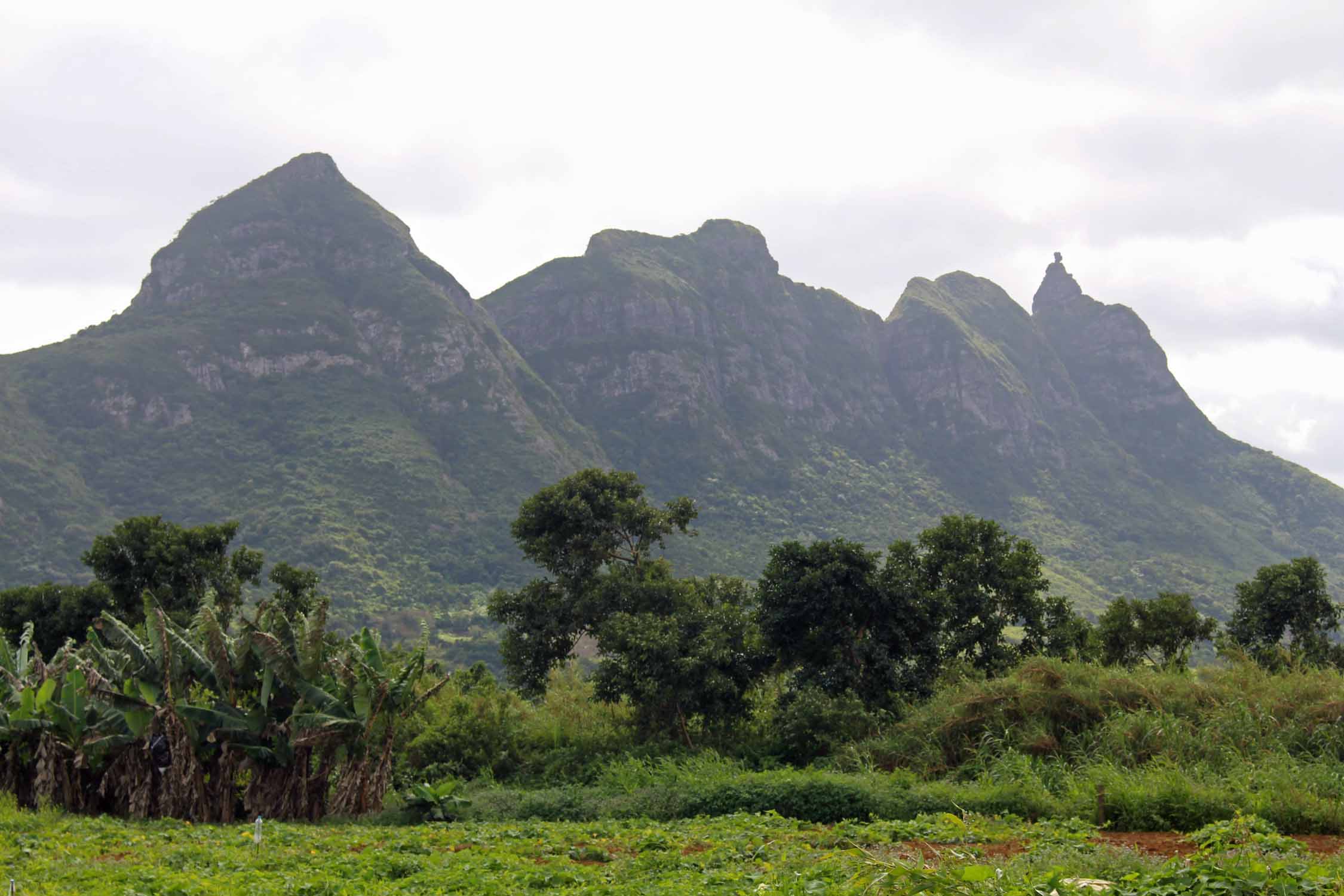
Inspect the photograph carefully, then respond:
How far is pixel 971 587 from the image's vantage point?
82.0 feet

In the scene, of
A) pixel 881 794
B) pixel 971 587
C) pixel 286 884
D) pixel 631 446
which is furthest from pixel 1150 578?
pixel 286 884

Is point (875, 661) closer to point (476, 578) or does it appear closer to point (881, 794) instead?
point (881, 794)

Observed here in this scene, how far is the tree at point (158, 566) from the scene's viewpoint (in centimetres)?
2997

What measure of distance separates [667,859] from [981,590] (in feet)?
53.7

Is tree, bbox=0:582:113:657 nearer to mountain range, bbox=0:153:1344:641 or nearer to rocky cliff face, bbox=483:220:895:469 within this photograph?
mountain range, bbox=0:153:1344:641

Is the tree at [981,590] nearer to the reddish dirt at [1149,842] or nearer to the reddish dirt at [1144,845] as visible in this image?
the reddish dirt at [1149,842]

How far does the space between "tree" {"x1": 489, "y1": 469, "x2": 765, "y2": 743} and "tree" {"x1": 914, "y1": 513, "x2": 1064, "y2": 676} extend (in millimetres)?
4942

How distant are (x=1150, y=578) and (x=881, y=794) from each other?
123 m

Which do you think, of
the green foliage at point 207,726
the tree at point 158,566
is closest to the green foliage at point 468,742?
the green foliage at point 207,726

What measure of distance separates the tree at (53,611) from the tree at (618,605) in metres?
12.8

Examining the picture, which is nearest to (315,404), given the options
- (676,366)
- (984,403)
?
(676,366)

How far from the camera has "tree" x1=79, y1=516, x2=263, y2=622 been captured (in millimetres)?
29969

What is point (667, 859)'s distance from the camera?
11359 millimetres

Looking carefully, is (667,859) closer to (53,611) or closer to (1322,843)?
(1322,843)
